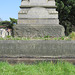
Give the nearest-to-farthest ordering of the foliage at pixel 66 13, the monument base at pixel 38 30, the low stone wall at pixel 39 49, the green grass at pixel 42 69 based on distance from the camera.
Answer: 1. the green grass at pixel 42 69
2. the low stone wall at pixel 39 49
3. the monument base at pixel 38 30
4. the foliage at pixel 66 13

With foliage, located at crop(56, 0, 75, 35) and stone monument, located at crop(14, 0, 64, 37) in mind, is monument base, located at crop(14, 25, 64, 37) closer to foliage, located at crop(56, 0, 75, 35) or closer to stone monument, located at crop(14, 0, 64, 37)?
stone monument, located at crop(14, 0, 64, 37)

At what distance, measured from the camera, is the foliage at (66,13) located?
19.8 m

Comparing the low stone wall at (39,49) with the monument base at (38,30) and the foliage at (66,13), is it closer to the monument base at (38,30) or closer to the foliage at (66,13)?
the monument base at (38,30)

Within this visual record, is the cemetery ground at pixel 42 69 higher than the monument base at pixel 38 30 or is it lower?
lower

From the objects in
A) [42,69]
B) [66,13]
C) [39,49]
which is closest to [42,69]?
[42,69]

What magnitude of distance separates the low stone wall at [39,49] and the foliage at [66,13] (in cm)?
1638

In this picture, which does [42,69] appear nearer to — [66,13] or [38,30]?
[38,30]

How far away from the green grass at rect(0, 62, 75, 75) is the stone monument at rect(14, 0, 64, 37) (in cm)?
179

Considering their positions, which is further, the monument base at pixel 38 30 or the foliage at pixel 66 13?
the foliage at pixel 66 13

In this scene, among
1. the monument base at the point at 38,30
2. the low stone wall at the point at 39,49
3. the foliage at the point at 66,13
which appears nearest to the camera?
the low stone wall at the point at 39,49

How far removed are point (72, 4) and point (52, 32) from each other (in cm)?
1709

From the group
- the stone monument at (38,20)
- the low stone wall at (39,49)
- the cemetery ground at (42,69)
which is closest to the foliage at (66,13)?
the stone monument at (38,20)

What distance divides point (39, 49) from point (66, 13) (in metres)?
18.0

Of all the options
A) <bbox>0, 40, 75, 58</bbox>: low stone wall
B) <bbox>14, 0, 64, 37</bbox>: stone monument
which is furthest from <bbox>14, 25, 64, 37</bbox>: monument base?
<bbox>0, 40, 75, 58</bbox>: low stone wall
